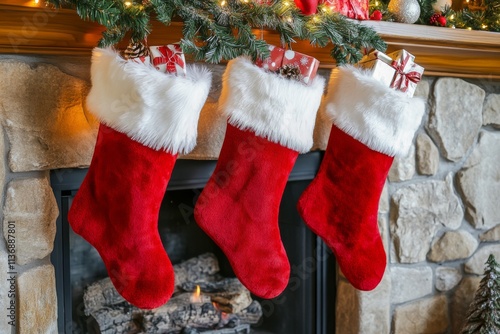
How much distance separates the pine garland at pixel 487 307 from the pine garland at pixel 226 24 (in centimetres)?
86

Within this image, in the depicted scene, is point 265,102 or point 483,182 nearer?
point 265,102

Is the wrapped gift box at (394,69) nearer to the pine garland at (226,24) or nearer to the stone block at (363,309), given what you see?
the pine garland at (226,24)

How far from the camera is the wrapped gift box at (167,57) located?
1284 millimetres

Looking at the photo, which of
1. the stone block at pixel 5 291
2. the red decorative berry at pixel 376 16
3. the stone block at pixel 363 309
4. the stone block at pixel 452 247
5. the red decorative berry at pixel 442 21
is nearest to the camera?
the stone block at pixel 5 291

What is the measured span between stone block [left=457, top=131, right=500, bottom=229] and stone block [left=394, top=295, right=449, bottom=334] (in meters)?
0.31

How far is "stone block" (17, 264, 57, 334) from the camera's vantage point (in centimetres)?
135

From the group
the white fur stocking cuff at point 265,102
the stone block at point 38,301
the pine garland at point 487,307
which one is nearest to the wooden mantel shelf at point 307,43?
the white fur stocking cuff at point 265,102

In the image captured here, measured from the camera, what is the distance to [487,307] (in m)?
1.85

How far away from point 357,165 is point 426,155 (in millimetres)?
461

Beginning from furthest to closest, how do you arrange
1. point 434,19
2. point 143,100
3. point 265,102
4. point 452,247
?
point 452,247
point 434,19
point 265,102
point 143,100

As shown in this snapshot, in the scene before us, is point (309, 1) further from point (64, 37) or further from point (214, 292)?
point (214, 292)

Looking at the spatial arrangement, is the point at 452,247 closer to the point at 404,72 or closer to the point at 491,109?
the point at 491,109

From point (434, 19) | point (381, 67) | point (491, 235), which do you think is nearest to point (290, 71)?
point (381, 67)

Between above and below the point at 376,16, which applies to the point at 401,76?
below
